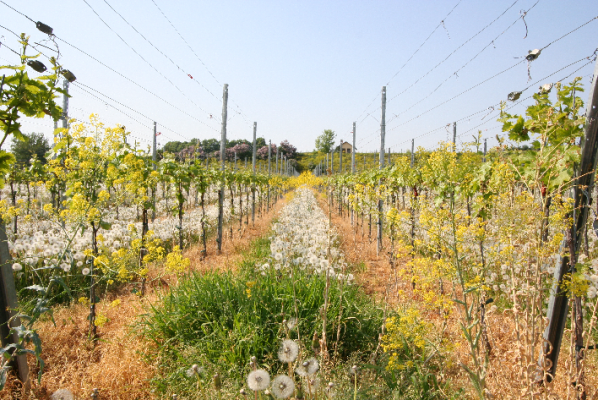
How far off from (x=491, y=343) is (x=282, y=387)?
2279mm

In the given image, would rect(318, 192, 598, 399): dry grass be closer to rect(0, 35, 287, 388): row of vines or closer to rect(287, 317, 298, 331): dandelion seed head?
rect(287, 317, 298, 331): dandelion seed head

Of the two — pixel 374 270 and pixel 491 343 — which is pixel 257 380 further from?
pixel 374 270

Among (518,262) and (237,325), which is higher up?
(518,262)

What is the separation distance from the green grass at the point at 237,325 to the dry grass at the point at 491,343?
55 cm

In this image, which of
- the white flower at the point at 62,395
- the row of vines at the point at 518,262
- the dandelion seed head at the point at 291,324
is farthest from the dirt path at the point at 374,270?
the white flower at the point at 62,395

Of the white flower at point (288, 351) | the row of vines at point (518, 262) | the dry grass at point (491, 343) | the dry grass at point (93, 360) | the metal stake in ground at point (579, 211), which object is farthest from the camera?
the dry grass at point (93, 360)

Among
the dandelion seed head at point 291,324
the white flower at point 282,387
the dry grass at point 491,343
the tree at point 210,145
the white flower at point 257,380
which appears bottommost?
the dry grass at point 491,343

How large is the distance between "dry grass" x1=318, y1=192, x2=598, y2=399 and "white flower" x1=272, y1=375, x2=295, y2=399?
3.52ft

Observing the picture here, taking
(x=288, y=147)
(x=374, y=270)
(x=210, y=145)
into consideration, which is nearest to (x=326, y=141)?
(x=288, y=147)

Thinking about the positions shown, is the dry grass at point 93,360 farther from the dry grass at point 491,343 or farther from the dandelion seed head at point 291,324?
the dry grass at point 491,343

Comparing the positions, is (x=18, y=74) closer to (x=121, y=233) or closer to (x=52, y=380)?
(x=52, y=380)

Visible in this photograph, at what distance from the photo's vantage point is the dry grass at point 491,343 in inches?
81.9

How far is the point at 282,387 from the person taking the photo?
134cm

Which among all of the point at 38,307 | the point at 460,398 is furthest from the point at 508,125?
the point at 38,307
